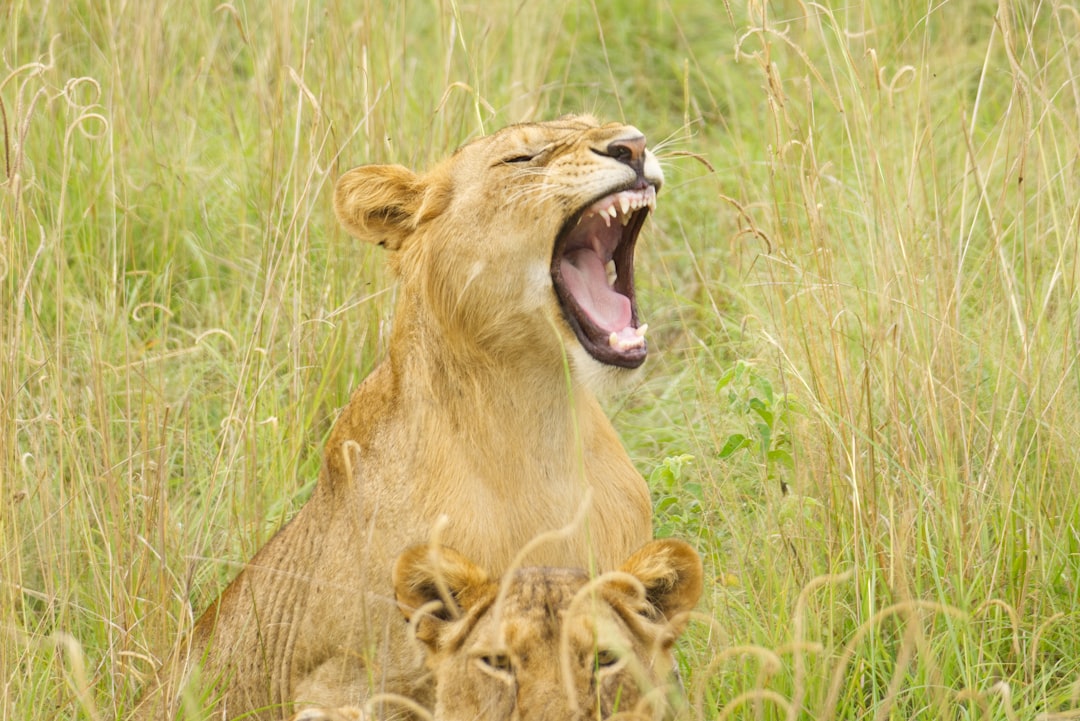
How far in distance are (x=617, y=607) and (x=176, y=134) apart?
3636 mm

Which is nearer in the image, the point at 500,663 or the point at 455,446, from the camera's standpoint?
the point at 500,663

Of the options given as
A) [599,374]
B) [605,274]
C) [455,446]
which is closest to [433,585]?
[455,446]

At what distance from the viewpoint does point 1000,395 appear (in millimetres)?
3977

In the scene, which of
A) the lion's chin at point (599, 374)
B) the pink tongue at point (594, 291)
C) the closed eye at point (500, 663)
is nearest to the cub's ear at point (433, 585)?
the closed eye at point (500, 663)

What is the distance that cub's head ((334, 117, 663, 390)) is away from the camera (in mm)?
3691

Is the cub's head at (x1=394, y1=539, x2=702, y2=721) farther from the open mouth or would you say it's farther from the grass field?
the open mouth

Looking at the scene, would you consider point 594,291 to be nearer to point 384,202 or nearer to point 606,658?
point 384,202

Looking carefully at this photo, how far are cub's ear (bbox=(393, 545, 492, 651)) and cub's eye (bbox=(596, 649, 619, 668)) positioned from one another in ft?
1.03

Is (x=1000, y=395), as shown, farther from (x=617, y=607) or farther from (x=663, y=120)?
(x=663, y=120)

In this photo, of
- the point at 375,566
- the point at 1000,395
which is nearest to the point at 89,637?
the point at 375,566

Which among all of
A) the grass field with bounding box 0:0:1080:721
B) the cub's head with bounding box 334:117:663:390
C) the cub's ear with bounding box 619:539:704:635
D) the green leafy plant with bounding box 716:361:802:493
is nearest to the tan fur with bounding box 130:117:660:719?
the cub's head with bounding box 334:117:663:390

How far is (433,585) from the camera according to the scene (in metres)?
3.21

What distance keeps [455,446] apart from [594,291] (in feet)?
1.64

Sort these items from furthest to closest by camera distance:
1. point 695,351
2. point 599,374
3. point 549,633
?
point 695,351, point 599,374, point 549,633
